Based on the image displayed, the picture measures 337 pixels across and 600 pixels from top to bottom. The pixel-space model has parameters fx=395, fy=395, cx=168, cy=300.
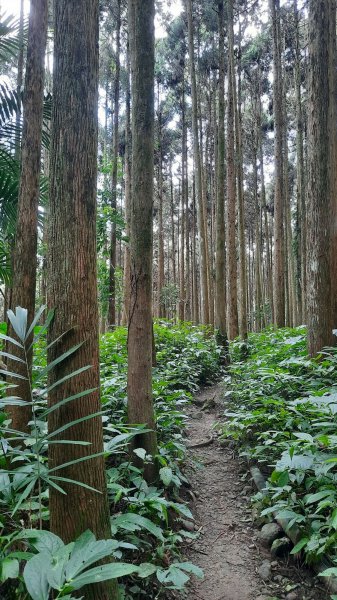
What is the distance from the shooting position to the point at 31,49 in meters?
2.93

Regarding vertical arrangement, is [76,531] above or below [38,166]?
below

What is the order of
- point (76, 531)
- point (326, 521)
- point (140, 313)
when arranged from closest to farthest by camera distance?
point (76, 531) → point (326, 521) → point (140, 313)

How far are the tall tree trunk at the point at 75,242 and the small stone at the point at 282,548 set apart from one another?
148 centimetres

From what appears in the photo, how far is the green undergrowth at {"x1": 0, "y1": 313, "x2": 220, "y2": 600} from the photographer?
117cm

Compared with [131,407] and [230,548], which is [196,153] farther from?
[230,548]

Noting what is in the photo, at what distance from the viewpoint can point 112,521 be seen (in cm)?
182

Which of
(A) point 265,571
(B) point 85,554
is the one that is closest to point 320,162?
(A) point 265,571

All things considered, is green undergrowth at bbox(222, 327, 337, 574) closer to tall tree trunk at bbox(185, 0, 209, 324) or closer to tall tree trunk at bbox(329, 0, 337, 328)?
tall tree trunk at bbox(329, 0, 337, 328)

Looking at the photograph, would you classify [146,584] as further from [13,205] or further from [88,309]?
[13,205]

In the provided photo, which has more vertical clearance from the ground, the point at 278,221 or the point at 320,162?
the point at 278,221

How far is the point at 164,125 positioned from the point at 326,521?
65.9 feet

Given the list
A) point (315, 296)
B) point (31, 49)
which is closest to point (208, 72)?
point (315, 296)

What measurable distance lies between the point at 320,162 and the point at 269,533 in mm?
4569

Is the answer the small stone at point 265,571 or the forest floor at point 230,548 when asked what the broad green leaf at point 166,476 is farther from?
the small stone at point 265,571
